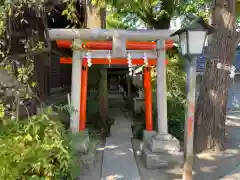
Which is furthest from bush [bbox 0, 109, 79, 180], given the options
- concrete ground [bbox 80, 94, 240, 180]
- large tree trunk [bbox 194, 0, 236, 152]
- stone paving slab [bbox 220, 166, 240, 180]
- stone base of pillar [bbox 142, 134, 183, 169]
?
large tree trunk [bbox 194, 0, 236, 152]

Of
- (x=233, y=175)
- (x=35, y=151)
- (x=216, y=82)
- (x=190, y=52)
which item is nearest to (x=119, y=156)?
(x=233, y=175)

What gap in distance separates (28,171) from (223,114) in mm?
4808

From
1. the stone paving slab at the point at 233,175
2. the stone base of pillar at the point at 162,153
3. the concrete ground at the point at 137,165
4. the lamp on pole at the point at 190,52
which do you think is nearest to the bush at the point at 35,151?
the concrete ground at the point at 137,165

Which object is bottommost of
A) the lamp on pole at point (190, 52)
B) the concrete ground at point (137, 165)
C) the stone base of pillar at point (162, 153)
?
the concrete ground at point (137, 165)

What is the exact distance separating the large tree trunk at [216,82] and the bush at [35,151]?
365 centimetres

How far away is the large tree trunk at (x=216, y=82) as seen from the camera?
6602mm

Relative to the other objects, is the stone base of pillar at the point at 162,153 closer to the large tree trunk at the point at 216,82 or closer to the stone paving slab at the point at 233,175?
the stone paving slab at the point at 233,175

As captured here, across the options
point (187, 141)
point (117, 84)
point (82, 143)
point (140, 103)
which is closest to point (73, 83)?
point (82, 143)

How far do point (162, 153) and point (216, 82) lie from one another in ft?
7.25

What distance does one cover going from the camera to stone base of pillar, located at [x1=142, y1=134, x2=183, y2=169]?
568 cm

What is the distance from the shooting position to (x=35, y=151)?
389 centimetres

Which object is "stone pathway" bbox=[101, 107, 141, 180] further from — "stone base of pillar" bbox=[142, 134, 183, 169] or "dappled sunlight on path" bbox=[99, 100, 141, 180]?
"stone base of pillar" bbox=[142, 134, 183, 169]

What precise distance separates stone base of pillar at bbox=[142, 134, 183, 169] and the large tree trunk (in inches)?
47.3

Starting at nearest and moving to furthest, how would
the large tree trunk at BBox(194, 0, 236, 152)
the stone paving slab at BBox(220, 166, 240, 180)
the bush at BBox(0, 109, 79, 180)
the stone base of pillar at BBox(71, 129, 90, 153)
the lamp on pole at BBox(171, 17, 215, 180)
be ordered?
the bush at BBox(0, 109, 79, 180) → the lamp on pole at BBox(171, 17, 215, 180) → the stone paving slab at BBox(220, 166, 240, 180) → the stone base of pillar at BBox(71, 129, 90, 153) → the large tree trunk at BBox(194, 0, 236, 152)
